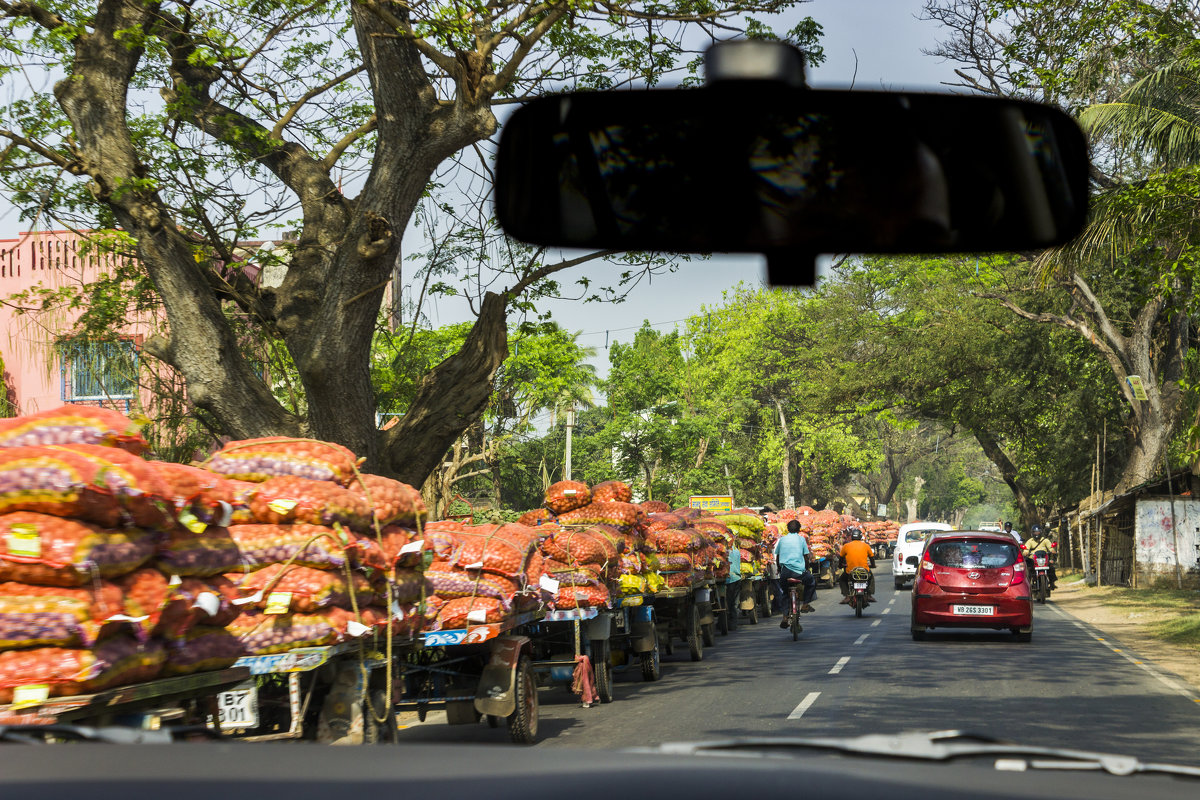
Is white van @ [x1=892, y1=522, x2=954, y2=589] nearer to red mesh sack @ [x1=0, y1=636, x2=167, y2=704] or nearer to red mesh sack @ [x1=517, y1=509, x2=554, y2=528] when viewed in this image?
red mesh sack @ [x1=517, y1=509, x2=554, y2=528]

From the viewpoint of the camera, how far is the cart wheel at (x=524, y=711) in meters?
9.61

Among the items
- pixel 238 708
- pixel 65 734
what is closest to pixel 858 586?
pixel 238 708

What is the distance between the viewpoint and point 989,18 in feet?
60.2

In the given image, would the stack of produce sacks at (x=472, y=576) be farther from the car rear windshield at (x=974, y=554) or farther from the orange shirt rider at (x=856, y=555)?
the orange shirt rider at (x=856, y=555)

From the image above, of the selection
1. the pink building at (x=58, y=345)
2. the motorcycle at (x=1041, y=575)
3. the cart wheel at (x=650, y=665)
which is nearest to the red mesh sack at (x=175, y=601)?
the cart wheel at (x=650, y=665)

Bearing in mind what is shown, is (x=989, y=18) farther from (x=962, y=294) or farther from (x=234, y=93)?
(x=962, y=294)

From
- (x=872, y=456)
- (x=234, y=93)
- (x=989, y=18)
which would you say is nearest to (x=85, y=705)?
(x=234, y=93)

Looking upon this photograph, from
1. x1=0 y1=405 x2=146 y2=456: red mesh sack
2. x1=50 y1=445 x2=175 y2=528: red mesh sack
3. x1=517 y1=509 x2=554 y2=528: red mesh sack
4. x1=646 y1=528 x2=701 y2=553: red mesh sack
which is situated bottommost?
x1=646 y1=528 x2=701 y2=553: red mesh sack

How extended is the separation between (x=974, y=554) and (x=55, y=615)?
15.7m

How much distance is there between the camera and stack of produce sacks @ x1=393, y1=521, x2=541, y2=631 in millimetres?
9523

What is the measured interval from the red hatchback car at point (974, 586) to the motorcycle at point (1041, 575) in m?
9.76

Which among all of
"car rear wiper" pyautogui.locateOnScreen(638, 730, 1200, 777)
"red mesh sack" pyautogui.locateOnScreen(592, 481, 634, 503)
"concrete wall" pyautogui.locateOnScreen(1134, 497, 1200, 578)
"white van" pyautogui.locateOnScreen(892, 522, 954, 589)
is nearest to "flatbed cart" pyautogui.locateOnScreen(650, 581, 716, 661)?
"red mesh sack" pyautogui.locateOnScreen(592, 481, 634, 503)

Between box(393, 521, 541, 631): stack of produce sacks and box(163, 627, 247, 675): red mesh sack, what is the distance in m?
2.62

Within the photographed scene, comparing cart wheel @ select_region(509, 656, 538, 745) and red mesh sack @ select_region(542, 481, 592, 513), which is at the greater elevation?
red mesh sack @ select_region(542, 481, 592, 513)
